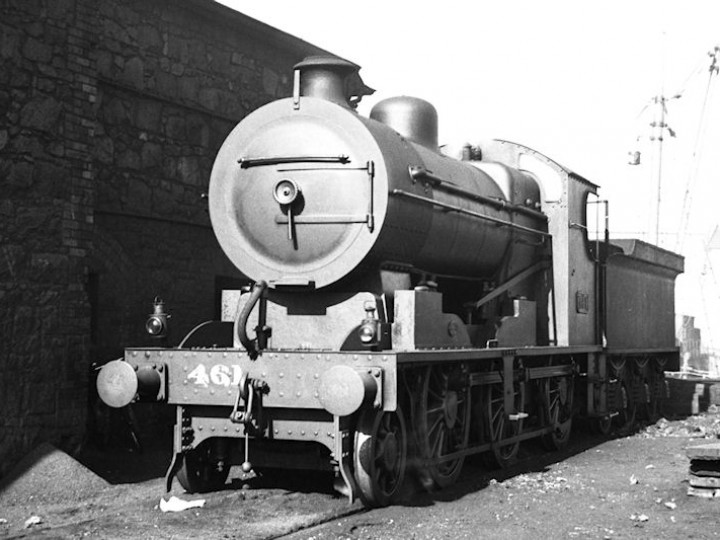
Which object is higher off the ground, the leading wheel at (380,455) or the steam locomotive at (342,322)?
the steam locomotive at (342,322)

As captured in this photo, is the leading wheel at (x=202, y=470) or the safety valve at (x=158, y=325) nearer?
the leading wheel at (x=202, y=470)

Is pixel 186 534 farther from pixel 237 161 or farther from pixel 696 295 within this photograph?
pixel 696 295

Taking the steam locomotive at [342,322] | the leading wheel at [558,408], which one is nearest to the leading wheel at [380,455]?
the steam locomotive at [342,322]

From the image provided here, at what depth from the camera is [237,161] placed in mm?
7504

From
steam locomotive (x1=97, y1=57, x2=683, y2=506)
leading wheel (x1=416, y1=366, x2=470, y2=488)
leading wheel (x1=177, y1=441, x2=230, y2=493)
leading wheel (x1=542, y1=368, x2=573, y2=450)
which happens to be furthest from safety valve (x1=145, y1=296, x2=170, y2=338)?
leading wheel (x1=542, y1=368, x2=573, y2=450)

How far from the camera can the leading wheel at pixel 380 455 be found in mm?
6520

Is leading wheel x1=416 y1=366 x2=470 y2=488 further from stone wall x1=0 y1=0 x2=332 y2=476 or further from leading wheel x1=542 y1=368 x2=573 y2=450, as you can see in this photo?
stone wall x1=0 y1=0 x2=332 y2=476

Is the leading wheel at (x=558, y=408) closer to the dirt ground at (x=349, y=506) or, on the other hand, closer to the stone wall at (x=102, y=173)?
the dirt ground at (x=349, y=506)

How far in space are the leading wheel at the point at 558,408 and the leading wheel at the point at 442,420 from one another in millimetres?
1951

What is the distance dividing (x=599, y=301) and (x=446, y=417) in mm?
4233

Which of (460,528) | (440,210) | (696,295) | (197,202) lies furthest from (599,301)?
(696,295)

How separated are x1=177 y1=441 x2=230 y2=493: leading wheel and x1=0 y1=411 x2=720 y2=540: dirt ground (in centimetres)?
11

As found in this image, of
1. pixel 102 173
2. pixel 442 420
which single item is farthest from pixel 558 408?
pixel 102 173

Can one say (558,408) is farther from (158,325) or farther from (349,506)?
(158,325)
